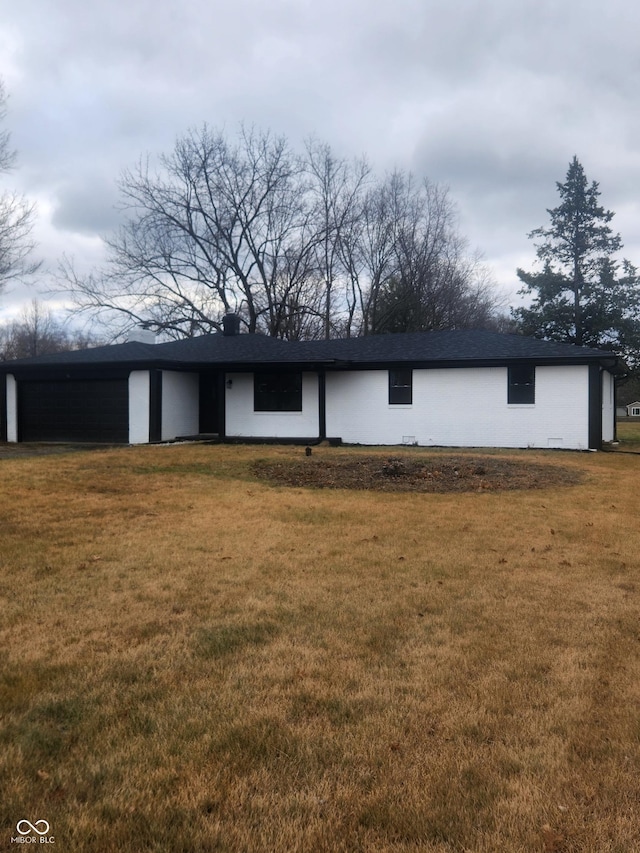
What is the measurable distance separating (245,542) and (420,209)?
33.6 metres

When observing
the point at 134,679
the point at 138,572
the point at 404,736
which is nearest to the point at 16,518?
the point at 138,572

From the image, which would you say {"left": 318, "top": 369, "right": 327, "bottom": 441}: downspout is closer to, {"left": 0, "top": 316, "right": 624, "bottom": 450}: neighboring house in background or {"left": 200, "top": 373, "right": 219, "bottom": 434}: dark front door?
{"left": 0, "top": 316, "right": 624, "bottom": 450}: neighboring house in background

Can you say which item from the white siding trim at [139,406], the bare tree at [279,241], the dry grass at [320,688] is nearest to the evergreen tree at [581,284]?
the bare tree at [279,241]

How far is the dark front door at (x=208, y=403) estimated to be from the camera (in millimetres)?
20141

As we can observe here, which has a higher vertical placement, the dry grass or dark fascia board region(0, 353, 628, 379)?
dark fascia board region(0, 353, 628, 379)

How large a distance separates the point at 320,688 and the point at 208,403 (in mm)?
17876

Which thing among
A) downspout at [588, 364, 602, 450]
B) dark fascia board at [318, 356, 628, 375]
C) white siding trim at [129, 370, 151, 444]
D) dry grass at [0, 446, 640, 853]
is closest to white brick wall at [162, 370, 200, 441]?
white siding trim at [129, 370, 151, 444]

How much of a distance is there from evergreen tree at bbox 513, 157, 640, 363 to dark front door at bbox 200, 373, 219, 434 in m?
19.2

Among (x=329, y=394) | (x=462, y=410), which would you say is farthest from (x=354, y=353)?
(x=462, y=410)

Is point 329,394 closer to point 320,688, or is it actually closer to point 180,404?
point 180,404

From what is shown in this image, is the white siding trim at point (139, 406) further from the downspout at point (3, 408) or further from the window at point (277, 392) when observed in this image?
the downspout at point (3, 408)

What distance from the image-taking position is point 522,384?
17.3m

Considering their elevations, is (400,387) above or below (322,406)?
above

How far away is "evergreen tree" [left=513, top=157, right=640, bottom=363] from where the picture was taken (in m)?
30.0
